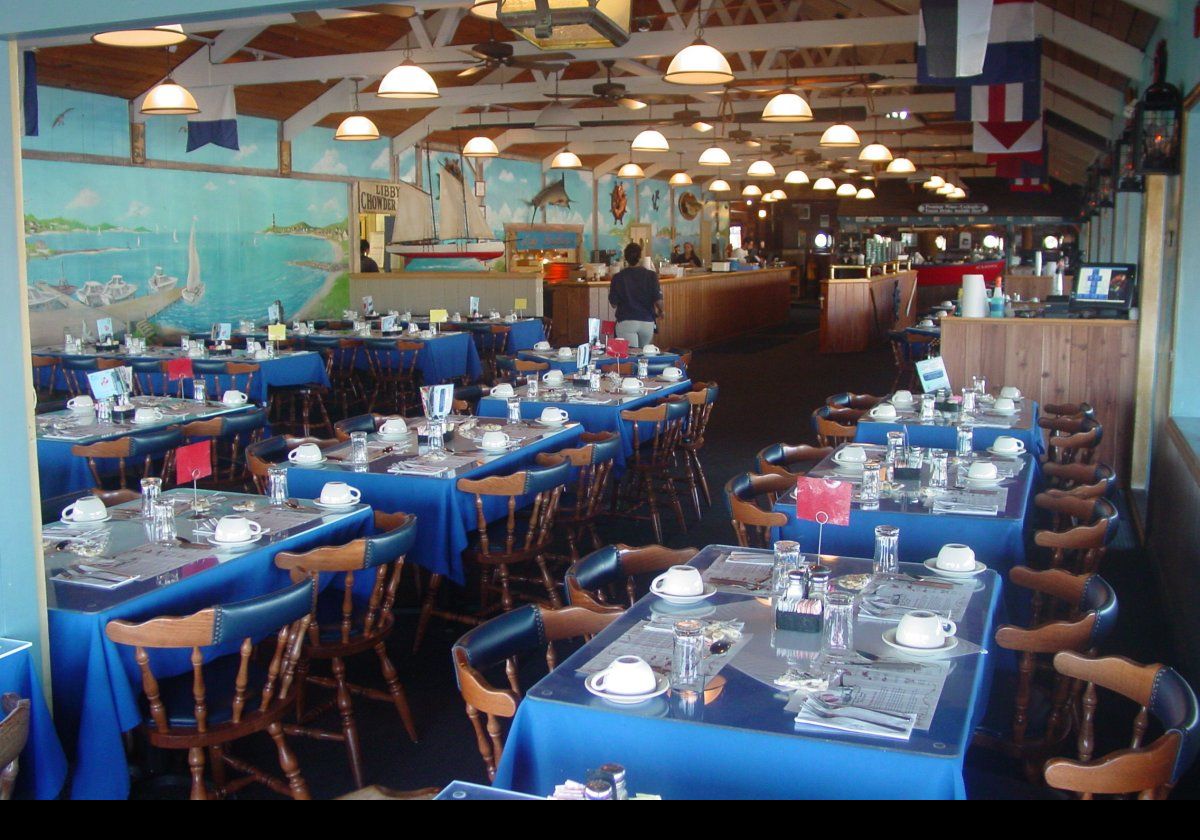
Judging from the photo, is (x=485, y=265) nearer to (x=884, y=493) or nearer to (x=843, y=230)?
(x=884, y=493)

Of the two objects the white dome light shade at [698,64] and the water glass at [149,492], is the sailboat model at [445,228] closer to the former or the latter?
the white dome light shade at [698,64]

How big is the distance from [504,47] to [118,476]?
140 inches

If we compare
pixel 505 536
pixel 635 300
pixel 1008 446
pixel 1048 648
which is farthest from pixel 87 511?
pixel 635 300

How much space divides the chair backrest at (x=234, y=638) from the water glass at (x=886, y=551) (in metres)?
1.72

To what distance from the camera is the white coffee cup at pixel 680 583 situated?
3.18 m

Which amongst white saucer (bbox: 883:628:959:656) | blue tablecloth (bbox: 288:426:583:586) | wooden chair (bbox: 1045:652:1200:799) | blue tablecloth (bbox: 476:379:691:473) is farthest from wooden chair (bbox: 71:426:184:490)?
wooden chair (bbox: 1045:652:1200:799)

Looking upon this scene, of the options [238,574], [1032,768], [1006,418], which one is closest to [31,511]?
[238,574]

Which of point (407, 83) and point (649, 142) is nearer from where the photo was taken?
point (407, 83)

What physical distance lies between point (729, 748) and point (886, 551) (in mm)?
1304

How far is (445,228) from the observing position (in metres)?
16.3

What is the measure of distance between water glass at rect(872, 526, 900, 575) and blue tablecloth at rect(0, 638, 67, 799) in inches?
94.3

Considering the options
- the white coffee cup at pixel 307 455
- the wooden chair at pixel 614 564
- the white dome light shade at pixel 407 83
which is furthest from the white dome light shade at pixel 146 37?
the wooden chair at pixel 614 564

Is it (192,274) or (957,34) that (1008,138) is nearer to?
(957,34)

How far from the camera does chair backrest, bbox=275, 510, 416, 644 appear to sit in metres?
3.74
